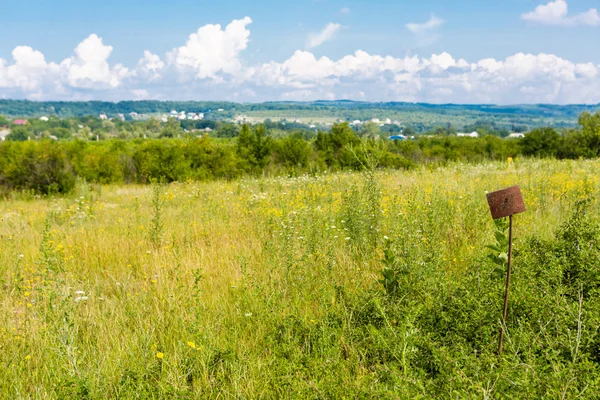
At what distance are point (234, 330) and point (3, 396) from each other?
148cm

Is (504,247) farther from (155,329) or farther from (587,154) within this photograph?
(587,154)

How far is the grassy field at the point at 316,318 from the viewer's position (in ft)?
7.59

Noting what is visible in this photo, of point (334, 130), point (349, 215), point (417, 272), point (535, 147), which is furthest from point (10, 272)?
point (535, 147)

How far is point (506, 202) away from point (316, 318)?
1.66 meters

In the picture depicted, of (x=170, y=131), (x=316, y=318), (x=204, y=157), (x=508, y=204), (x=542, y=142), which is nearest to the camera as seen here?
(x=508, y=204)

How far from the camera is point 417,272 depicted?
3371mm

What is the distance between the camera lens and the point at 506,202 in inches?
103

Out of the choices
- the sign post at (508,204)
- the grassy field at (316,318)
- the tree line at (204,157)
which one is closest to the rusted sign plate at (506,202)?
the sign post at (508,204)

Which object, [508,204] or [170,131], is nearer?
[508,204]

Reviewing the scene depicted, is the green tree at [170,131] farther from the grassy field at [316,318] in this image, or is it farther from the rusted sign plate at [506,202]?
the rusted sign plate at [506,202]

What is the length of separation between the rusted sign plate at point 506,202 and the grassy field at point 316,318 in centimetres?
63

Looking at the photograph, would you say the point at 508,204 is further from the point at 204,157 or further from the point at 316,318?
the point at 204,157

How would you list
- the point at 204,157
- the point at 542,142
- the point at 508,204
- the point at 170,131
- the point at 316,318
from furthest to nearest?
the point at 170,131 < the point at 542,142 < the point at 204,157 < the point at 316,318 < the point at 508,204

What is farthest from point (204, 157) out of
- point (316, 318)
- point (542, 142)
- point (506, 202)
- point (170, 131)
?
point (170, 131)
